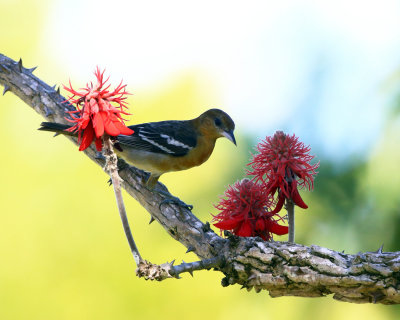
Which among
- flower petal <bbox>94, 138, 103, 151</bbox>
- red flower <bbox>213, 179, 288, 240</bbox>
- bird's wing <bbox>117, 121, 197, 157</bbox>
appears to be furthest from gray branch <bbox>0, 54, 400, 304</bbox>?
bird's wing <bbox>117, 121, 197, 157</bbox>

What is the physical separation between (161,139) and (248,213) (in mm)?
1727

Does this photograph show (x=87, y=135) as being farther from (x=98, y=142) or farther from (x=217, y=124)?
(x=217, y=124)

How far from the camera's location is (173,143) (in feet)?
16.6

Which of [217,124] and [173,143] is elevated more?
[217,124]

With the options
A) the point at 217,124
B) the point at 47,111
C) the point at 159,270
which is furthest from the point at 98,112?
the point at 217,124

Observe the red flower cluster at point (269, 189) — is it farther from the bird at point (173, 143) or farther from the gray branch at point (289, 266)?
the bird at point (173, 143)

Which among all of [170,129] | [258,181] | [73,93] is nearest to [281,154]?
[258,181]

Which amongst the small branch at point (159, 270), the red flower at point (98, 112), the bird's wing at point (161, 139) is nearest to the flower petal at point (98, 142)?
Result: the red flower at point (98, 112)

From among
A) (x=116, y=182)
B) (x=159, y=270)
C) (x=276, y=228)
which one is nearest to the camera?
(x=116, y=182)

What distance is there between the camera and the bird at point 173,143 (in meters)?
4.73

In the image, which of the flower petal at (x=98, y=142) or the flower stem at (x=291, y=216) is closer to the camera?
the flower petal at (x=98, y=142)

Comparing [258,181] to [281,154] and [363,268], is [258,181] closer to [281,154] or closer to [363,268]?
[281,154]

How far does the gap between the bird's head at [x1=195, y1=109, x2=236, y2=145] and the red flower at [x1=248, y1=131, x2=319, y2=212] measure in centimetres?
117

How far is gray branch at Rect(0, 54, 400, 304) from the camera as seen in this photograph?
310 cm
